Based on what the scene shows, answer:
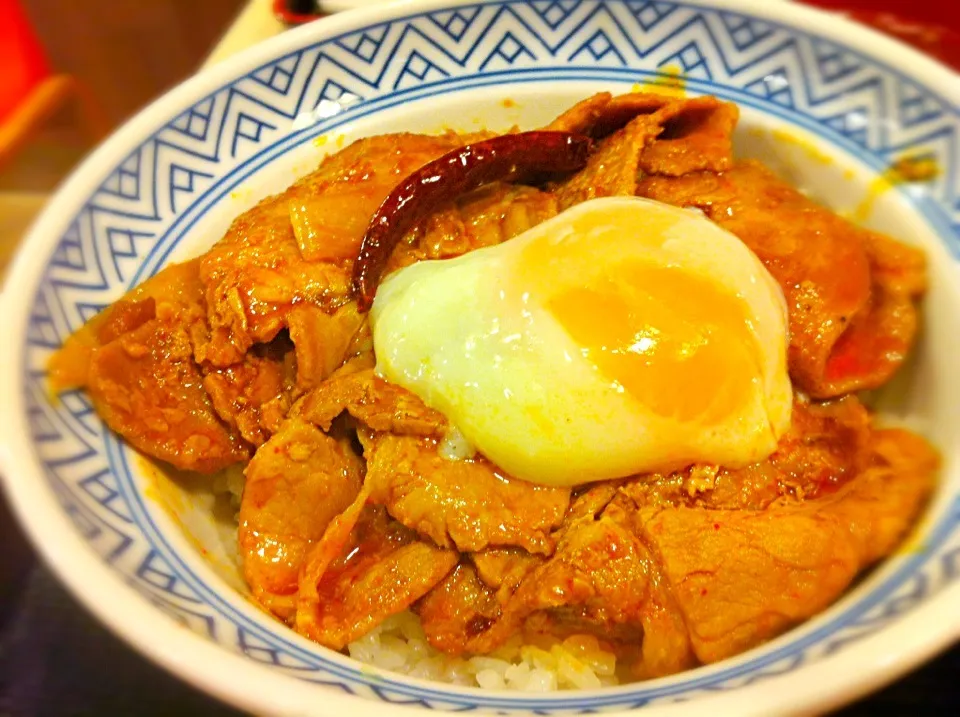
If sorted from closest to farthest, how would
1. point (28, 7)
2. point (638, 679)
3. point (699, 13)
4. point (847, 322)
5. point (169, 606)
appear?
point (169, 606) → point (638, 679) → point (847, 322) → point (699, 13) → point (28, 7)

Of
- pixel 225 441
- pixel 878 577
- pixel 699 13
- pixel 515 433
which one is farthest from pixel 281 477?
pixel 699 13

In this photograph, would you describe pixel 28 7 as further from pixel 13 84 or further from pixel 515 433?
pixel 515 433

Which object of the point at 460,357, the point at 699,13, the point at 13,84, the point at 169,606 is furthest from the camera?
the point at 13,84

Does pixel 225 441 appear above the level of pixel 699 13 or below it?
below

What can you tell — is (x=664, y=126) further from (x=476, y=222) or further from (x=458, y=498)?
(x=458, y=498)

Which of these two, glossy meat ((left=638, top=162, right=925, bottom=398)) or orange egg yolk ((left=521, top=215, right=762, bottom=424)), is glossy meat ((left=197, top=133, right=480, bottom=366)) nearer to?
orange egg yolk ((left=521, top=215, right=762, bottom=424))

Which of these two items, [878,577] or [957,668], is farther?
[957,668]

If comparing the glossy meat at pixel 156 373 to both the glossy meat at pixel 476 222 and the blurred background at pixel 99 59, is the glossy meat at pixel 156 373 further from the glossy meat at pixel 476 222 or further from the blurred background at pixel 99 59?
the blurred background at pixel 99 59

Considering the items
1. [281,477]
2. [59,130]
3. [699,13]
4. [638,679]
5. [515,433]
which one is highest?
[59,130]

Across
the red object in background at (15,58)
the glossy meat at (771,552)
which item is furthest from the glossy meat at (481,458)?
the red object in background at (15,58)
